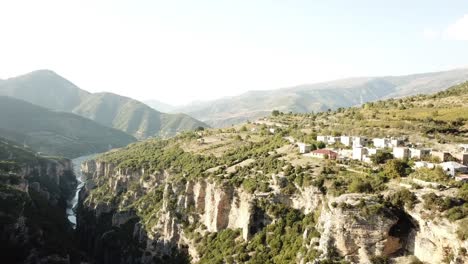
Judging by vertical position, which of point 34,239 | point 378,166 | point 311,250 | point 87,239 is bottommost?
point 87,239

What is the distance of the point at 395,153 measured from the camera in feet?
218

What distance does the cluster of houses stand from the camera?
5600 centimetres

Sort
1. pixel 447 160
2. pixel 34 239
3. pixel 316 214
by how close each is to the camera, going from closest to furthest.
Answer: pixel 316 214
pixel 447 160
pixel 34 239

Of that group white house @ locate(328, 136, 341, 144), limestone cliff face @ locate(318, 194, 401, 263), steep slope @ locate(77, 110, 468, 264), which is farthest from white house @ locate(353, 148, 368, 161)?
limestone cliff face @ locate(318, 194, 401, 263)

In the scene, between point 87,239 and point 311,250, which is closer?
point 311,250

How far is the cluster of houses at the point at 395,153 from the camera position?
2205 inches

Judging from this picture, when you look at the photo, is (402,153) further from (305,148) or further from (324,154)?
(305,148)

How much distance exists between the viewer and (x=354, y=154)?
7069 centimetres

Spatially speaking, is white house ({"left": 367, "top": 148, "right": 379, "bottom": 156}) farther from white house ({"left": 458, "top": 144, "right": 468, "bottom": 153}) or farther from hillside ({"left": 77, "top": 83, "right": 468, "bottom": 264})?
white house ({"left": 458, "top": 144, "right": 468, "bottom": 153})

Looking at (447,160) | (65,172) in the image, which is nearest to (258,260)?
(447,160)

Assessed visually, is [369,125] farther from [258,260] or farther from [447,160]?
[258,260]

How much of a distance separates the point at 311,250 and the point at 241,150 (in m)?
53.2

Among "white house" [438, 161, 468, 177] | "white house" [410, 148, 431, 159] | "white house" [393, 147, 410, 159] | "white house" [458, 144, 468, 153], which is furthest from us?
"white house" [458, 144, 468, 153]

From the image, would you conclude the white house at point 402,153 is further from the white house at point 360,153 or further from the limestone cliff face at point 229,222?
the limestone cliff face at point 229,222
